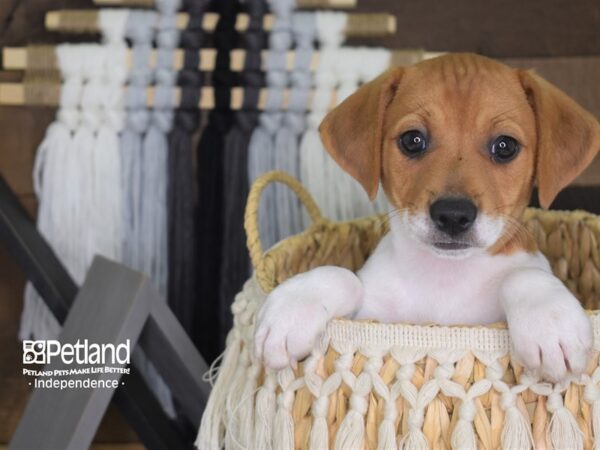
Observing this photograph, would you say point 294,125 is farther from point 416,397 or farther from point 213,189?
point 416,397

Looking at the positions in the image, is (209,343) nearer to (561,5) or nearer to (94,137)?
(94,137)

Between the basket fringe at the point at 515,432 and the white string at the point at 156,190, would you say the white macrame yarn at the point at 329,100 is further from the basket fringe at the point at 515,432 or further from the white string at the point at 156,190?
the basket fringe at the point at 515,432

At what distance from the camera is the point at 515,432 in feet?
3.06

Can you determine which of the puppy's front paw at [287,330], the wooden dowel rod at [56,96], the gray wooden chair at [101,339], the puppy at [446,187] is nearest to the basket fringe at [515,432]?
the puppy at [446,187]

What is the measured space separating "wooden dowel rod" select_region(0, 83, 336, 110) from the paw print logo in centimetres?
53

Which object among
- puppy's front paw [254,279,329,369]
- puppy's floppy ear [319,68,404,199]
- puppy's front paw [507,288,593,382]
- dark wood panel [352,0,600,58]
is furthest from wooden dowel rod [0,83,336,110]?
puppy's front paw [507,288,593,382]

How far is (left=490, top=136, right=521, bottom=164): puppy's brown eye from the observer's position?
1172 millimetres

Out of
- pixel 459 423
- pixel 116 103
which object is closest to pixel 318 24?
pixel 116 103

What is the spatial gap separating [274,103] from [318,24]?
197 millimetres

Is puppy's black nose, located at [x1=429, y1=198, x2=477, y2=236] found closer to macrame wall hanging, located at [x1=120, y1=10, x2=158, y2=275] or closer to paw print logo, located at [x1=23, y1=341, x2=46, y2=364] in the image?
macrame wall hanging, located at [x1=120, y1=10, x2=158, y2=275]

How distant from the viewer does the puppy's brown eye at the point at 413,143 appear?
1.19 meters

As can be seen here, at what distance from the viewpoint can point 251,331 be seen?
1133 mm

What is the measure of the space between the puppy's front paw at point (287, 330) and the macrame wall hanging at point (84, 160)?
85 cm

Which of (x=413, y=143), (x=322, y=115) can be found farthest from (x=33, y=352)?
(x=413, y=143)
